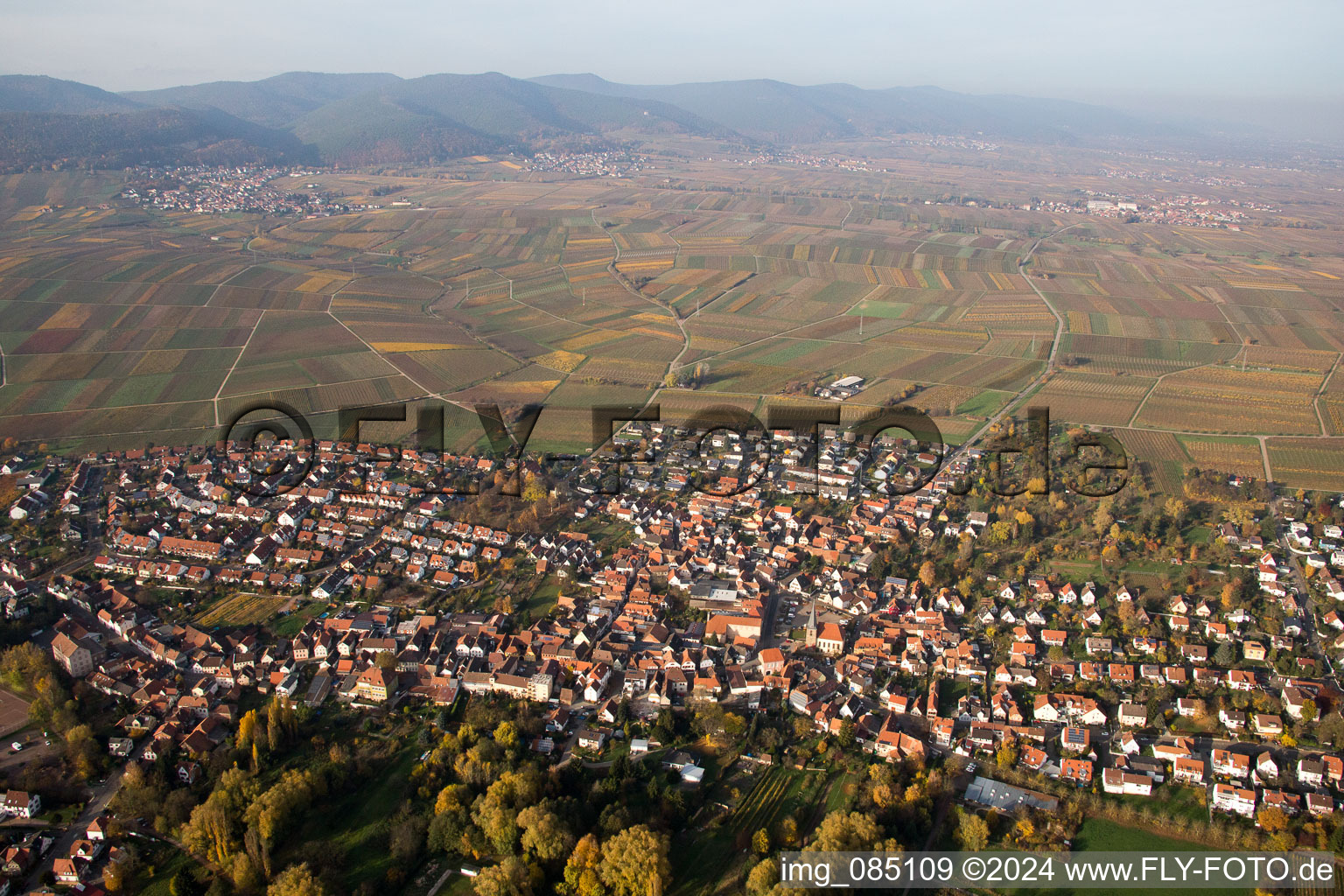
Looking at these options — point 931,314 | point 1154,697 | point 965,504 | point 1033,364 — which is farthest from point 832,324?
point 1154,697

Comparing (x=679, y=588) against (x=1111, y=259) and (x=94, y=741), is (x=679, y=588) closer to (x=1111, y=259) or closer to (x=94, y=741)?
(x=94, y=741)

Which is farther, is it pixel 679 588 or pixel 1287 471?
pixel 1287 471

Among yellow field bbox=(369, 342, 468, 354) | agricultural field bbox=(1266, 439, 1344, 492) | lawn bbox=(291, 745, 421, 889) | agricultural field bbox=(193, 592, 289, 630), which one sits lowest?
lawn bbox=(291, 745, 421, 889)

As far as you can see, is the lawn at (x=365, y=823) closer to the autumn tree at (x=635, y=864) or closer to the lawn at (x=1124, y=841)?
the autumn tree at (x=635, y=864)

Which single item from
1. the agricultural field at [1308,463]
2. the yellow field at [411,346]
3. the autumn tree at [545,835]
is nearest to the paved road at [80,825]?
the autumn tree at [545,835]

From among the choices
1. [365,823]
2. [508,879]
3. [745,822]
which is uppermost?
[508,879]

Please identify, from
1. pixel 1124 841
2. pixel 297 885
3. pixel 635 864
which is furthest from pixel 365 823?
pixel 1124 841

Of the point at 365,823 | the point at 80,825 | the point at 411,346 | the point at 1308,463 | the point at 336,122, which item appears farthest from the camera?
the point at 336,122

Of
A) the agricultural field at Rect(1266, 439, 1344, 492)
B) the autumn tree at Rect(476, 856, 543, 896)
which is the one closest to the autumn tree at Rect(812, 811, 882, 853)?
the autumn tree at Rect(476, 856, 543, 896)

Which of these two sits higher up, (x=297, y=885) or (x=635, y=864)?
(x=635, y=864)

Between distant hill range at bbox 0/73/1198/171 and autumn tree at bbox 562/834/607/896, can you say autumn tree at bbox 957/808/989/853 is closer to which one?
autumn tree at bbox 562/834/607/896

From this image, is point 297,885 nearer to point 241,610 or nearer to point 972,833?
point 241,610
